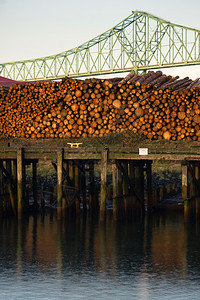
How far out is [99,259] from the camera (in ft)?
71.9

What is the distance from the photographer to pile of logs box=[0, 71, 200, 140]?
3403cm

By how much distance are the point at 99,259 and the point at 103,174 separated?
6821mm

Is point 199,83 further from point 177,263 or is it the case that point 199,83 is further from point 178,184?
point 177,263

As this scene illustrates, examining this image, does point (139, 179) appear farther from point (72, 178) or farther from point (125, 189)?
point (72, 178)

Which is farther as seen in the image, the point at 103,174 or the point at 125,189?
the point at 125,189

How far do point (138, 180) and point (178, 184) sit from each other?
933 centimetres

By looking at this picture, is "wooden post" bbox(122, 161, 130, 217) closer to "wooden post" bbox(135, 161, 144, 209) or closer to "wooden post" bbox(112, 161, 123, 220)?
"wooden post" bbox(112, 161, 123, 220)

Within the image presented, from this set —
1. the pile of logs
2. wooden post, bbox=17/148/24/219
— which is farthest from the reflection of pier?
the pile of logs

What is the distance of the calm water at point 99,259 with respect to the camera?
1805 centimetres

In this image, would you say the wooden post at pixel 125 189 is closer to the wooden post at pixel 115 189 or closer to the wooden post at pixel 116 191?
the wooden post at pixel 116 191

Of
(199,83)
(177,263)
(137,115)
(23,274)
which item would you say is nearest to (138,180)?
(137,115)

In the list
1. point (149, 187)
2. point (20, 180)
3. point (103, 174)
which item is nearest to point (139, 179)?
point (149, 187)

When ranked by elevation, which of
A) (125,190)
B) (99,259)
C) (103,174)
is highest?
(103,174)

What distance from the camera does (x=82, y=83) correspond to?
35594 mm
